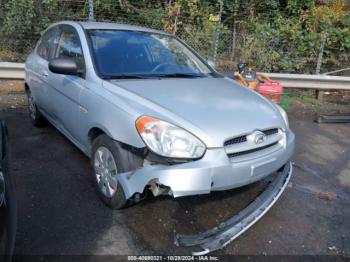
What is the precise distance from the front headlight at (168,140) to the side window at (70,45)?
4.26 feet

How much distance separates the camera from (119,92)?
339 centimetres

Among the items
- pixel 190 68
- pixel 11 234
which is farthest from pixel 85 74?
pixel 11 234

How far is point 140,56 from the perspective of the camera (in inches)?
164

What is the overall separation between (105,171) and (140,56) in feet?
4.56

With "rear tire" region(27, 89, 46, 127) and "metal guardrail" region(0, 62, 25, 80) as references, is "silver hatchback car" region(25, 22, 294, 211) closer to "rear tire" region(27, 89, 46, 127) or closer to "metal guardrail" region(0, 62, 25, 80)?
"rear tire" region(27, 89, 46, 127)

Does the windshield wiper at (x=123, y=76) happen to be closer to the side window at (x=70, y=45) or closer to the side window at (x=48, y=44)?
the side window at (x=70, y=45)

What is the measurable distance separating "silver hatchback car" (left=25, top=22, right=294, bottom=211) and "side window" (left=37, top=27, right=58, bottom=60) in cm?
20

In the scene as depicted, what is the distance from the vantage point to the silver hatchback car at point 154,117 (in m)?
2.92

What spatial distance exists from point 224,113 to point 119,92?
93cm

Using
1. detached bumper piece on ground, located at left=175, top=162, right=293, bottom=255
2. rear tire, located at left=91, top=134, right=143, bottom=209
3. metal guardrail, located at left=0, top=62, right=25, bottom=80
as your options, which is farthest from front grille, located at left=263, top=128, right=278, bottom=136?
metal guardrail, located at left=0, top=62, right=25, bottom=80

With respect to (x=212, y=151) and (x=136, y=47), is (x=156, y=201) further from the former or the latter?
(x=136, y=47)

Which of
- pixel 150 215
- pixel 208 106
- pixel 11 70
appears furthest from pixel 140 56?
pixel 11 70

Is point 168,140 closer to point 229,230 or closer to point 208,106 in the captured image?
point 208,106

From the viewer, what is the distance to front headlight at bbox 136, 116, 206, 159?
2.89 metres
